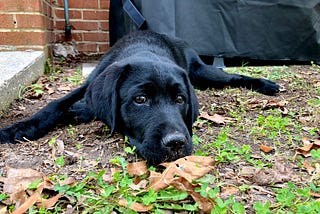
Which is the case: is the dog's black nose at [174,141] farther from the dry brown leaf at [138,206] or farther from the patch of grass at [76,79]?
the patch of grass at [76,79]

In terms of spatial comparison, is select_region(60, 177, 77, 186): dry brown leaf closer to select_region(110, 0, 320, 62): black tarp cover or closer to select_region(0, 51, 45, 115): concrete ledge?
select_region(0, 51, 45, 115): concrete ledge

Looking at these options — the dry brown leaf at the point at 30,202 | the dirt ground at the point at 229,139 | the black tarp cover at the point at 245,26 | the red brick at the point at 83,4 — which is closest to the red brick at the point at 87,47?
the red brick at the point at 83,4

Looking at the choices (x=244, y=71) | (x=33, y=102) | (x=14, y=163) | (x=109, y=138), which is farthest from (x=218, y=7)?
(x=14, y=163)

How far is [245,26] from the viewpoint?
460cm

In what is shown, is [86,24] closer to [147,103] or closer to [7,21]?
[7,21]

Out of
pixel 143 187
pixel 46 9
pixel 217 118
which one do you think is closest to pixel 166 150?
pixel 143 187

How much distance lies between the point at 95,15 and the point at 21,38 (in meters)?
1.56

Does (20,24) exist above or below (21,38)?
above

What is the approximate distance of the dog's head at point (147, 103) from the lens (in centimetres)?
182

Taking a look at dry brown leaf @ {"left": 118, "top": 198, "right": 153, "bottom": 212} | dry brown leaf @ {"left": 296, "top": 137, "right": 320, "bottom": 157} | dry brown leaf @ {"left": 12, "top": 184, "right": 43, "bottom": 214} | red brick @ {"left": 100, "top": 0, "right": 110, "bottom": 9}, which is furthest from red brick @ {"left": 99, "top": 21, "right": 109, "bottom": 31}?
dry brown leaf @ {"left": 118, "top": 198, "right": 153, "bottom": 212}

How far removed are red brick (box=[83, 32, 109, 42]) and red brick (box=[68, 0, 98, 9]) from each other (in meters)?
0.38

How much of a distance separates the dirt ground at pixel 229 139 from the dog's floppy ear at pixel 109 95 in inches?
5.4

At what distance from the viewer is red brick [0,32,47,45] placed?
3.92 m

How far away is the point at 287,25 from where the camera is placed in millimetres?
4664
